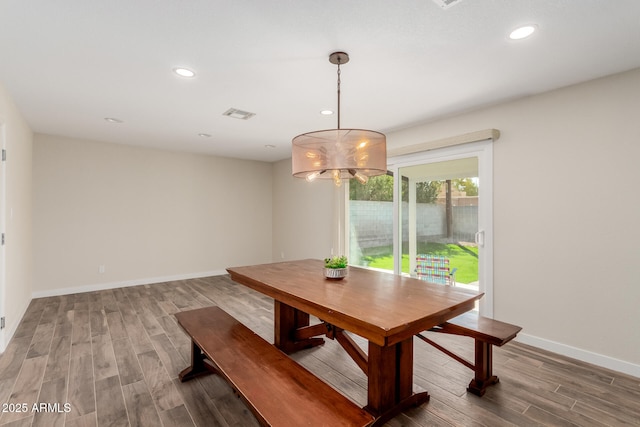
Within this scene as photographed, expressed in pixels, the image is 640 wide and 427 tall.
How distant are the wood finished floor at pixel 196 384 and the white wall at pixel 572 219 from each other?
0.28 meters

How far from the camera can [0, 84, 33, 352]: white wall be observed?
2988mm

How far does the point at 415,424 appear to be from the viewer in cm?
190

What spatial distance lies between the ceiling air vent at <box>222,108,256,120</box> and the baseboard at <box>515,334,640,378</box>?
3.85m

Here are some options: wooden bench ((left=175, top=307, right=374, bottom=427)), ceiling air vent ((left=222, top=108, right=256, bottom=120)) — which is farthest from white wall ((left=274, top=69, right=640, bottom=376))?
ceiling air vent ((left=222, top=108, right=256, bottom=120))

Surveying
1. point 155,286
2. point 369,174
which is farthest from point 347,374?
point 155,286

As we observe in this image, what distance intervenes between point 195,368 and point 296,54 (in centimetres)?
255

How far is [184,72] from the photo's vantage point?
101 inches

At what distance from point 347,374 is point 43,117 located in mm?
4631

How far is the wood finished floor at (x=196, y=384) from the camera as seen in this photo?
1950 millimetres

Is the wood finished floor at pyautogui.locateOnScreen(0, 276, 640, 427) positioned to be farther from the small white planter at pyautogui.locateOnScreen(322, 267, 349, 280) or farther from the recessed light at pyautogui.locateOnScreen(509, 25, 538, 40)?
the recessed light at pyautogui.locateOnScreen(509, 25, 538, 40)

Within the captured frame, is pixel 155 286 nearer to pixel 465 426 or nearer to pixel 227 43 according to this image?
pixel 227 43

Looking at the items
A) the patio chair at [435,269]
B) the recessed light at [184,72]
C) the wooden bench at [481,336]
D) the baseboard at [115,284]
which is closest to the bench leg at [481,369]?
the wooden bench at [481,336]

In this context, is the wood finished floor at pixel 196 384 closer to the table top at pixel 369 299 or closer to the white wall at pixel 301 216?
the table top at pixel 369 299

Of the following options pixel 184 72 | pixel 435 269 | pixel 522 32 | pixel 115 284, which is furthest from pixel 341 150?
pixel 115 284
